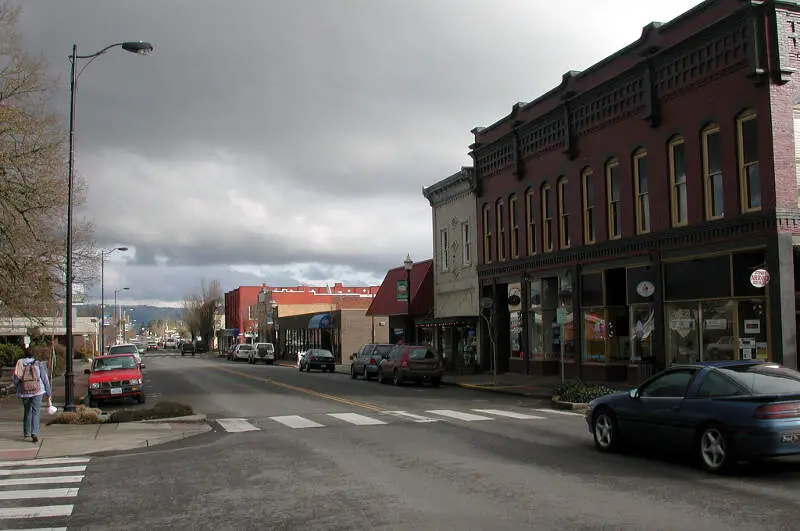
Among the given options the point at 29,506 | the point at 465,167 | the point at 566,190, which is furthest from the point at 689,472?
the point at 465,167

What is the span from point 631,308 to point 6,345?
1518 inches

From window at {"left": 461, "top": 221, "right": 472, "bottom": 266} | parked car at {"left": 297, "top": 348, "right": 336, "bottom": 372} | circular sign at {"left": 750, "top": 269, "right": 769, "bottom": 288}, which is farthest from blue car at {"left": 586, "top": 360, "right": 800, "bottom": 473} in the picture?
parked car at {"left": 297, "top": 348, "right": 336, "bottom": 372}

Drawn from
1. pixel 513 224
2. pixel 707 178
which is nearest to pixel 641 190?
pixel 707 178

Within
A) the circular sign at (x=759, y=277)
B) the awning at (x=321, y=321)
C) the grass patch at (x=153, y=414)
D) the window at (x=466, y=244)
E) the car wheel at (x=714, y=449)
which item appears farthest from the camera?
the awning at (x=321, y=321)

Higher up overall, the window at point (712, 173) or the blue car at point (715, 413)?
the window at point (712, 173)

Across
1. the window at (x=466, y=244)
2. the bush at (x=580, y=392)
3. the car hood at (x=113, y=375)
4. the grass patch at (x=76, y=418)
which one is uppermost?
the window at (x=466, y=244)

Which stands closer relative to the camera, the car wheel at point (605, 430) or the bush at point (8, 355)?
the car wheel at point (605, 430)

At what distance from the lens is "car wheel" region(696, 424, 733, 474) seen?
32.6ft

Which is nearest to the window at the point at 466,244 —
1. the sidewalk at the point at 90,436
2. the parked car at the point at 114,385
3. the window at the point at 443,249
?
the window at the point at 443,249

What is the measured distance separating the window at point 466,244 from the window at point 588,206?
9955 millimetres

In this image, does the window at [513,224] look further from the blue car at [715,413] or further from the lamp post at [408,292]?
the blue car at [715,413]

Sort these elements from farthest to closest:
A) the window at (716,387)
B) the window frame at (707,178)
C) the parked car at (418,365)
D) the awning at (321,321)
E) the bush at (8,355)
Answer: the awning at (321,321), the bush at (8,355), the parked car at (418,365), the window frame at (707,178), the window at (716,387)

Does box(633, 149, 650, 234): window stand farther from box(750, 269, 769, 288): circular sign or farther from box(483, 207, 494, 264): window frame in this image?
box(483, 207, 494, 264): window frame

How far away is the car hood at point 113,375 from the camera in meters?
23.8
